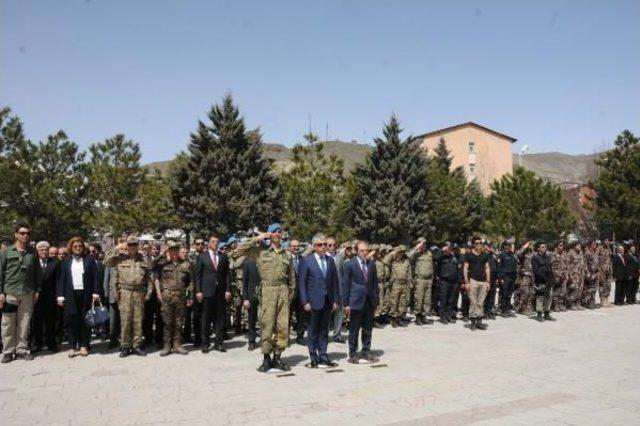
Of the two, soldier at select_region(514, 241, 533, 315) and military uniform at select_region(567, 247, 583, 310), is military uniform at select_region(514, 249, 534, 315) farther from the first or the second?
military uniform at select_region(567, 247, 583, 310)

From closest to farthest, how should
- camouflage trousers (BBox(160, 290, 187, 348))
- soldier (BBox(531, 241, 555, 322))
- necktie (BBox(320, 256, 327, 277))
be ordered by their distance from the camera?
necktie (BBox(320, 256, 327, 277))
camouflage trousers (BBox(160, 290, 187, 348))
soldier (BBox(531, 241, 555, 322))

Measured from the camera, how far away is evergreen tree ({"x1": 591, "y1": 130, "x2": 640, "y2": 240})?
3166 centimetres

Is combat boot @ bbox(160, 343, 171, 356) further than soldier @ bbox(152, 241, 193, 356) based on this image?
No

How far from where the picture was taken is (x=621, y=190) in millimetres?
31953

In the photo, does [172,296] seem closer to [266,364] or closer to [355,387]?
[266,364]

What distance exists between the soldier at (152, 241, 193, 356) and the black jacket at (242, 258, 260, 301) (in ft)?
3.35

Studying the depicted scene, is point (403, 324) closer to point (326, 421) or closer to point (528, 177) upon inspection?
point (326, 421)

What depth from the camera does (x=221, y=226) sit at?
29234 millimetres

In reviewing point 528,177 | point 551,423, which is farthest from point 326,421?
point 528,177

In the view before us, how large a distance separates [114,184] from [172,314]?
19265 millimetres

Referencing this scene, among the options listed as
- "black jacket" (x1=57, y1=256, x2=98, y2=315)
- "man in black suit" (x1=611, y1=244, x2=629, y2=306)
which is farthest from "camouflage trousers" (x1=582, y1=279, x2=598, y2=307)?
"black jacket" (x1=57, y1=256, x2=98, y2=315)

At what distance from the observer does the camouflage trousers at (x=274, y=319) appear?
811 cm

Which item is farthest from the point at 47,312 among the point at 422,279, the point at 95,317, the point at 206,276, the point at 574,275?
the point at 574,275

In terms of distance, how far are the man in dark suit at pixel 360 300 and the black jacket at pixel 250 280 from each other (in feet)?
6.59
